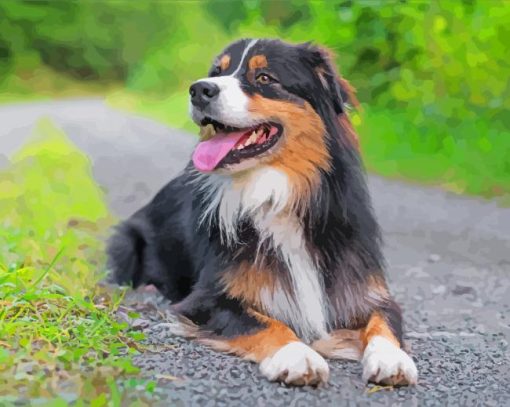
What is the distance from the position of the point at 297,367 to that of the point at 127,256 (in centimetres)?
225

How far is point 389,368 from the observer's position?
12.4ft

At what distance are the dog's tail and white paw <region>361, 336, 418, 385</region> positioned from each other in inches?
85.7

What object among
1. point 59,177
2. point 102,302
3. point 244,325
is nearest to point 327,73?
point 244,325

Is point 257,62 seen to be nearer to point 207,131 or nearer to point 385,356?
point 207,131

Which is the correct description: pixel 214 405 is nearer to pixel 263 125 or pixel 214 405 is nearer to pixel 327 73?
pixel 263 125

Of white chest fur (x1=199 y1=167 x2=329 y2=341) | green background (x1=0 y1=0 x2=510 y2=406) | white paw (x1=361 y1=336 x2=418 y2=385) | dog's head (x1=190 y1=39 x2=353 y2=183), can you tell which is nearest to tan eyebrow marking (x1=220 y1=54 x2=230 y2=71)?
dog's head (x1=190 y1=39 x2=353 y2=183)

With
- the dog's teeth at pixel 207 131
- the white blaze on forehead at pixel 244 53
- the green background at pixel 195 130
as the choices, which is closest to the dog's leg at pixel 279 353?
the green background at pixel 195 130

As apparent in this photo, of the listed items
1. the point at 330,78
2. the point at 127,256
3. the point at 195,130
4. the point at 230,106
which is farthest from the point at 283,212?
the point at 195,130

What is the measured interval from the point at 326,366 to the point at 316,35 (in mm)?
7775

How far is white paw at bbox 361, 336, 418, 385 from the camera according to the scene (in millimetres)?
3793

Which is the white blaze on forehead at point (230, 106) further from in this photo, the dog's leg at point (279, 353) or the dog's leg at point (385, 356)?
the dog's leg at point (385, 356)

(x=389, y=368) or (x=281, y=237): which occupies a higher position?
(x=281, y=237)

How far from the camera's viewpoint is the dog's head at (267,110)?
4.10 meters

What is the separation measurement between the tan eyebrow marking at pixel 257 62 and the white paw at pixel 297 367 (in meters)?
1.44
